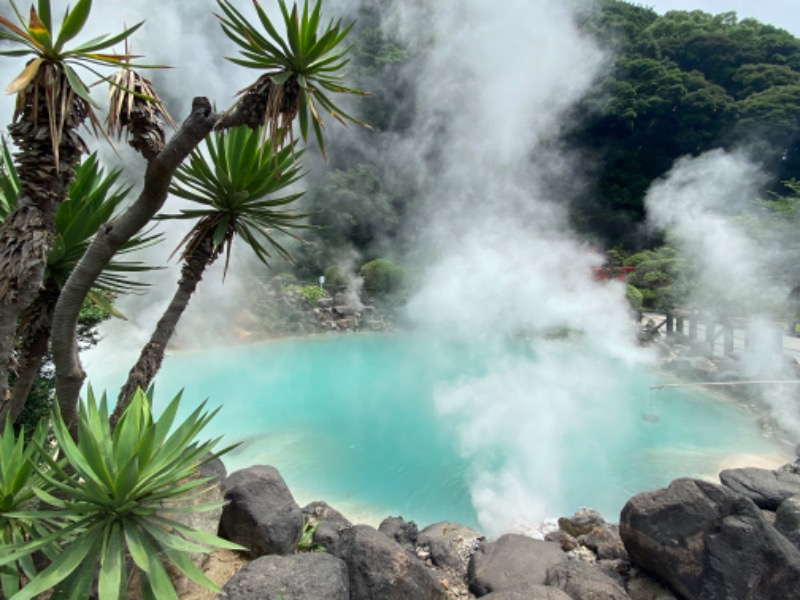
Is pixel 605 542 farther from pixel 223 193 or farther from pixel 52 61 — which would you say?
pixel 52 61

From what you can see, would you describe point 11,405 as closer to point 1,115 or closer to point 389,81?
point 1,115

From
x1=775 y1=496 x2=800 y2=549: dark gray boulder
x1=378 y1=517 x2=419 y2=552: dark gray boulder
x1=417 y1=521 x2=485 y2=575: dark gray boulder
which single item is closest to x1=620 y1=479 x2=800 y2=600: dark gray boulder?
x1=775 y1=496 x2=800 y2=549: dark gray boulder

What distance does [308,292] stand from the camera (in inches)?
774

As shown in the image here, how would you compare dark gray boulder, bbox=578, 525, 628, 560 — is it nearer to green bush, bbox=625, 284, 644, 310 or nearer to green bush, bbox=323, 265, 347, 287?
green bush, bbox=625, 284, 644, 310

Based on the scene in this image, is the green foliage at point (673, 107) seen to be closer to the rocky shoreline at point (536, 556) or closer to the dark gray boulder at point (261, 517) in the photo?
the rocky shoreline at point (536, 556)

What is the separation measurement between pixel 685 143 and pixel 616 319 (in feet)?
72.4

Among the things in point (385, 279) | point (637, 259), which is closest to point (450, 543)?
point (385, 279)

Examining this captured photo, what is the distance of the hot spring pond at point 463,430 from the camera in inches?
259

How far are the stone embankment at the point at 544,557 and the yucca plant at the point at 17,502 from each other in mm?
936

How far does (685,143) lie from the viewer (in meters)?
31.5

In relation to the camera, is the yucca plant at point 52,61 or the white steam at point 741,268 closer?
the yucca plant at point 52,61

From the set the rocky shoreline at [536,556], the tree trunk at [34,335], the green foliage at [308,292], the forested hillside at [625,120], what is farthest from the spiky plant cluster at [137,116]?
the forested hillside at [625,120]

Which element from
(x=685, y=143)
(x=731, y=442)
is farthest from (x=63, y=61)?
(x=685, y=143)

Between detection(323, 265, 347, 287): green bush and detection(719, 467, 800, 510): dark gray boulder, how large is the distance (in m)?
18.4
